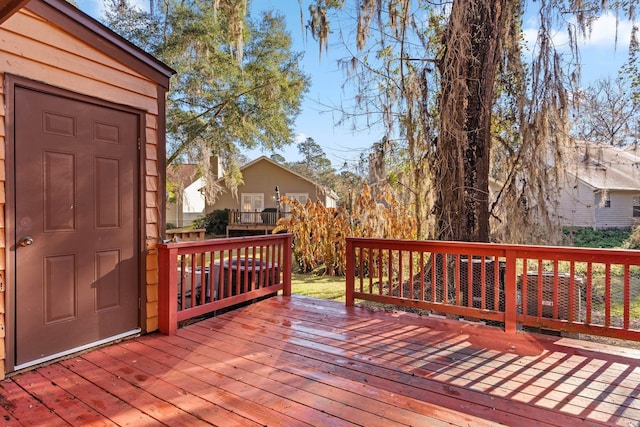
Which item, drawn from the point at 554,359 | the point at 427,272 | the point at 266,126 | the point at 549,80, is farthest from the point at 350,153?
the point at 266,126

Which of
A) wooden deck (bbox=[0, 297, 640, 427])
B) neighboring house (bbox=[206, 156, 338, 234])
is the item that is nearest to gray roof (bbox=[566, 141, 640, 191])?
wooden deck (bbox=[0, 297, 640, 427])

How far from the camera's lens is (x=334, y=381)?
7.61ft

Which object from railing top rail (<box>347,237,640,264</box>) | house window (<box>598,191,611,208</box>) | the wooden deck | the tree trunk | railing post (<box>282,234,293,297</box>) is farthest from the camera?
house window (<box>598,191,611,208</box>)

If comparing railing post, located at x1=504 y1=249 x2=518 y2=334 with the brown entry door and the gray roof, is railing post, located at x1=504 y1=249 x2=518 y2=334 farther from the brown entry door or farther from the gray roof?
the brown entry door

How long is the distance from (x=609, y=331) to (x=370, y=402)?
2210 mm

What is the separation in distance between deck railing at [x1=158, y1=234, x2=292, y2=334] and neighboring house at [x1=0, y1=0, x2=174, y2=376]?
6.8 inches

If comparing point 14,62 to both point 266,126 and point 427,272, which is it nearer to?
point 427,272

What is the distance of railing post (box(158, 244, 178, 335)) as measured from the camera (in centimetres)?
320

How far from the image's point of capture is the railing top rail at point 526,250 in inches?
110

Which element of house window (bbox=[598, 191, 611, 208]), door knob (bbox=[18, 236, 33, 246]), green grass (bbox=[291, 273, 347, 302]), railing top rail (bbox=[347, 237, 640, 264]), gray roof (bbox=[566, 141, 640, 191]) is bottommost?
green grass (bbox=[291, 273, 347, 302])

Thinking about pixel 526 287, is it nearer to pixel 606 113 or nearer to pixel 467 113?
pixel 467 113

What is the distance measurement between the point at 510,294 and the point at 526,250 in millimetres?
430

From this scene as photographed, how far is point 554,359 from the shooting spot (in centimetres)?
270

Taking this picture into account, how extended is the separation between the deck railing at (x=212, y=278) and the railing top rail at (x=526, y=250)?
1425 mm
